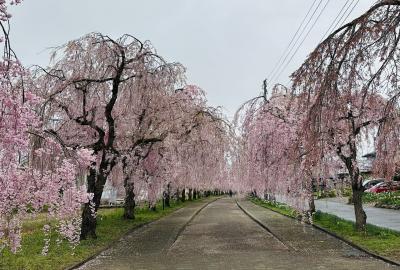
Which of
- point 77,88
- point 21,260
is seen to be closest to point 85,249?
point 21,260

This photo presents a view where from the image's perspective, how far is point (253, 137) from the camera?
75.0 feet

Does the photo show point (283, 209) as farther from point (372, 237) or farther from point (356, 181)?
point (372, 237)

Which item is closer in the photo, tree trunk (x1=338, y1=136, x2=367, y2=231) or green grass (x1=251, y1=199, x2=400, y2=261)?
green grass (x1=251, y1=199, x2=400, y2=261)

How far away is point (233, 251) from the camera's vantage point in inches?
608

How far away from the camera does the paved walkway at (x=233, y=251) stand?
1284cm

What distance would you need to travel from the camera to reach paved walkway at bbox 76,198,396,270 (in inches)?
506

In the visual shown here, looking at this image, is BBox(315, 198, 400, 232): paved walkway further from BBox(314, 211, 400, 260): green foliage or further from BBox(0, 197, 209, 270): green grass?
BBox(0, 197, 209, 270): green grass

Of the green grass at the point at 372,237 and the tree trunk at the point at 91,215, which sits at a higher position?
the tree trunk at the point at 91,215

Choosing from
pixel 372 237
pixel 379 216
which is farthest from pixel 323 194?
pixel 372 237

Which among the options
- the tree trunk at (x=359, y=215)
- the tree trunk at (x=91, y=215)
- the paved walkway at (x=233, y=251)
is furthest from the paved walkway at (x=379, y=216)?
the tree trunk at (x=91, y=215)

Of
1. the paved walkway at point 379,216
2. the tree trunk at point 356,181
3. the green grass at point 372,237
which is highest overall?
the tree trunk at point 356,181

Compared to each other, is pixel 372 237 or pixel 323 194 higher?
pixel 323 194

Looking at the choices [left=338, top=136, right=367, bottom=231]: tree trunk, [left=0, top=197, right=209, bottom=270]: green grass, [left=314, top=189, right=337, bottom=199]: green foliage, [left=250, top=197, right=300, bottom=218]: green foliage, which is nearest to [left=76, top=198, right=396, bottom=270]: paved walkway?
[left=0, top=197, right=209, bottom=270]: green grass

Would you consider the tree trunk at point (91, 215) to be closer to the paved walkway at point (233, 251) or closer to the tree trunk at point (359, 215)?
the paved walkway at point (233, 251)
